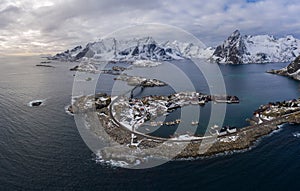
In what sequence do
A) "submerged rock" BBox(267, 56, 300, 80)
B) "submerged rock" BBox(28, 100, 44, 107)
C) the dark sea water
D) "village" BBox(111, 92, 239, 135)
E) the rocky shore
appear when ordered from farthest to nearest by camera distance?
"submerged rock" BBox(267, 56, 300, 80)
"submerged rock" BBox(28, 100, 44, 107)
"village" BBox(111, 92, 239, 135)
the rocky shore
the dark sea water

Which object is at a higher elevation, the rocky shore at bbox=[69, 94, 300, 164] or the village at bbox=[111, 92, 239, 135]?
the village at bbox=[111, 92, 239, 135]

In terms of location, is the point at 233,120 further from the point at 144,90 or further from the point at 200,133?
the point at 144,90

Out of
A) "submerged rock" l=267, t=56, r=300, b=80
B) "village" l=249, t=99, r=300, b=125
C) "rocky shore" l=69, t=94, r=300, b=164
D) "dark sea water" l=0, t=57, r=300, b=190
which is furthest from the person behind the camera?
"submerged rock" l=267, t=56, r=300, b=80

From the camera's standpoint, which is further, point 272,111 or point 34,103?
point 34,103

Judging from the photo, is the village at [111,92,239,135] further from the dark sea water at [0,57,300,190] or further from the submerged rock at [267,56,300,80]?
the submerged rock at [267,56,300,80]

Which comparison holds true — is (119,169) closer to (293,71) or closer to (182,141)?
(182,141)

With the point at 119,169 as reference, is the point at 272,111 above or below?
above

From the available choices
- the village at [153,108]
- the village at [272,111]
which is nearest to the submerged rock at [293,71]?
the village at [153,108]

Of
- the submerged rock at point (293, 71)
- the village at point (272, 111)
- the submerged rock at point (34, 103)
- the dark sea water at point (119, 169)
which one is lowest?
the dark sea water at point (119, 169)

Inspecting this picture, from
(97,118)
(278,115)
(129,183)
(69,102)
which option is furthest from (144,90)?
(129,183)

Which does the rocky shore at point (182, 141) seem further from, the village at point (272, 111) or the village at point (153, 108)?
the village at point (153, 108)

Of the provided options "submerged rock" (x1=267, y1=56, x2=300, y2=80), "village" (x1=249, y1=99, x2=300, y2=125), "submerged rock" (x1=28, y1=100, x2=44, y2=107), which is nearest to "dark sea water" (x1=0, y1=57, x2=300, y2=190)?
"village" (x1=249, y1=99, x2=300, y2=125)

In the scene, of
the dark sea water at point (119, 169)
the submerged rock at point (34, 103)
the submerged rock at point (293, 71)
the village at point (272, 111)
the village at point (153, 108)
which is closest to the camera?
the dark sea water at point (119, 169)

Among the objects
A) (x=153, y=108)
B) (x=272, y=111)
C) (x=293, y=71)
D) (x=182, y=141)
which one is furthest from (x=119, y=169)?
(x=293, y=71)
